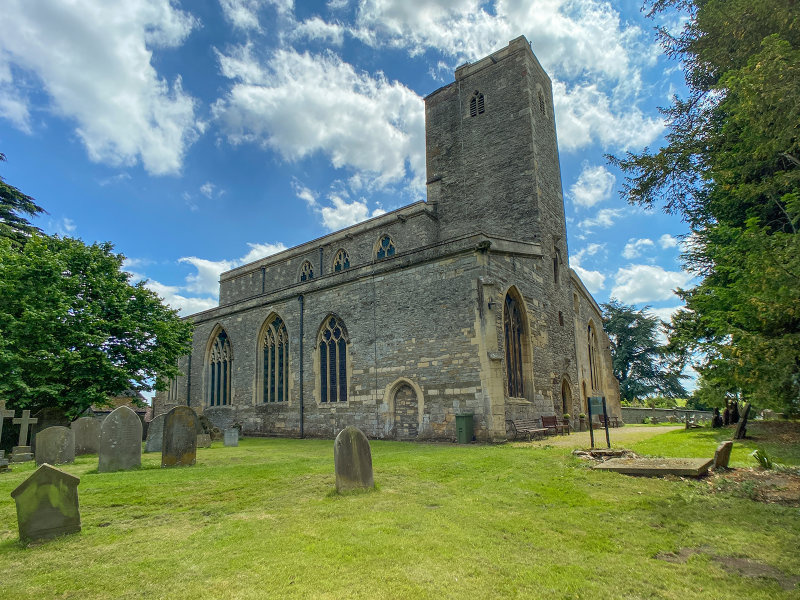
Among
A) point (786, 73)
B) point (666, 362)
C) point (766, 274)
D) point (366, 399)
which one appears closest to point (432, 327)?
point (366, 399)

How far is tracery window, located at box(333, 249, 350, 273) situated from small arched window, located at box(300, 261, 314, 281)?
2.23m

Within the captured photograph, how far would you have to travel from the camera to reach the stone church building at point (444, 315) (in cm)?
1541

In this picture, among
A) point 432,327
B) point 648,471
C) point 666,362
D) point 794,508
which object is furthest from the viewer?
point 666,362

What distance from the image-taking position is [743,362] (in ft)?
22.9

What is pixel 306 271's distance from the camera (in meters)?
29.0

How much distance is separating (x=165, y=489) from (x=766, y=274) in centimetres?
943

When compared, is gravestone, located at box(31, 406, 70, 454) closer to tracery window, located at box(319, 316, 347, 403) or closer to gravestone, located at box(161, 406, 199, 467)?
gravestone, located at box(161, 406, 199, 467)

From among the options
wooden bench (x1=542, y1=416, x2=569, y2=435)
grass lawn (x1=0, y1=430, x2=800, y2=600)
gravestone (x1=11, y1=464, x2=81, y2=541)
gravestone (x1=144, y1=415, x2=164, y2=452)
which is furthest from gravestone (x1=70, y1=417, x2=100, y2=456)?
wooden bench (x1=542, y1=416, x2=569, y2=435)

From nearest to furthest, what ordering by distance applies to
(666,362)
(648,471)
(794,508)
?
(794,508) → (648,471) → (666,362)

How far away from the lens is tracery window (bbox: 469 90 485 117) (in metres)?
23.1

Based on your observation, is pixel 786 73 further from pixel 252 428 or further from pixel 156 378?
pixel 252 428

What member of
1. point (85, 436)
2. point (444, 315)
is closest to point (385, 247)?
point (444, 315)

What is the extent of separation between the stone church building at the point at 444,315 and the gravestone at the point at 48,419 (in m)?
7.96

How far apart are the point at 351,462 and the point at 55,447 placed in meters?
8.56
